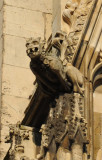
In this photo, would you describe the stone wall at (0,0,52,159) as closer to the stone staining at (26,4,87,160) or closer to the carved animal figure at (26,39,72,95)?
the stone staining at (26,4,87,160)

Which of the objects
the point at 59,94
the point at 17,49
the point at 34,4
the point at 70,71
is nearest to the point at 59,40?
the point at 70,71

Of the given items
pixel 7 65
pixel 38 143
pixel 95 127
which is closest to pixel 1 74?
pixel 7 65

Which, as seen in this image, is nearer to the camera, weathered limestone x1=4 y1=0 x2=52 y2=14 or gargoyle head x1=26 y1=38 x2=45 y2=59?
gargoyle head x1=26 y1=38 x2=45 y2=59

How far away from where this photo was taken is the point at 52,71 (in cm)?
1569

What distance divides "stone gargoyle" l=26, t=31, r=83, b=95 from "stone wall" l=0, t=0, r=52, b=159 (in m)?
2.78

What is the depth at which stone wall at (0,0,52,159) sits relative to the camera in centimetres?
1878

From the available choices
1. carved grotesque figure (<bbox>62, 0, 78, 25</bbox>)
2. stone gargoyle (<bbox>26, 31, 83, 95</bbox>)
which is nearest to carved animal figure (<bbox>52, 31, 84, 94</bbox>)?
stone gargoyle (<bbox>26, 31, 83, 95</bbox>)

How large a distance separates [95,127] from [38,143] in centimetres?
153

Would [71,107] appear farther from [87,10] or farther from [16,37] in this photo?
[16,37]

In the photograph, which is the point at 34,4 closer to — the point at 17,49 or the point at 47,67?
the point at 17,49

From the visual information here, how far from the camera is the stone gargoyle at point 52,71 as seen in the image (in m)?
15.5

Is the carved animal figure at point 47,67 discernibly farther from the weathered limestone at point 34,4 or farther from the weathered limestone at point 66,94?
the weathered limestone at point 34,4

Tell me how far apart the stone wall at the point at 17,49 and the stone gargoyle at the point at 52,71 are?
2778 millimetres

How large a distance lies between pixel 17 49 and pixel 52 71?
146 inches
